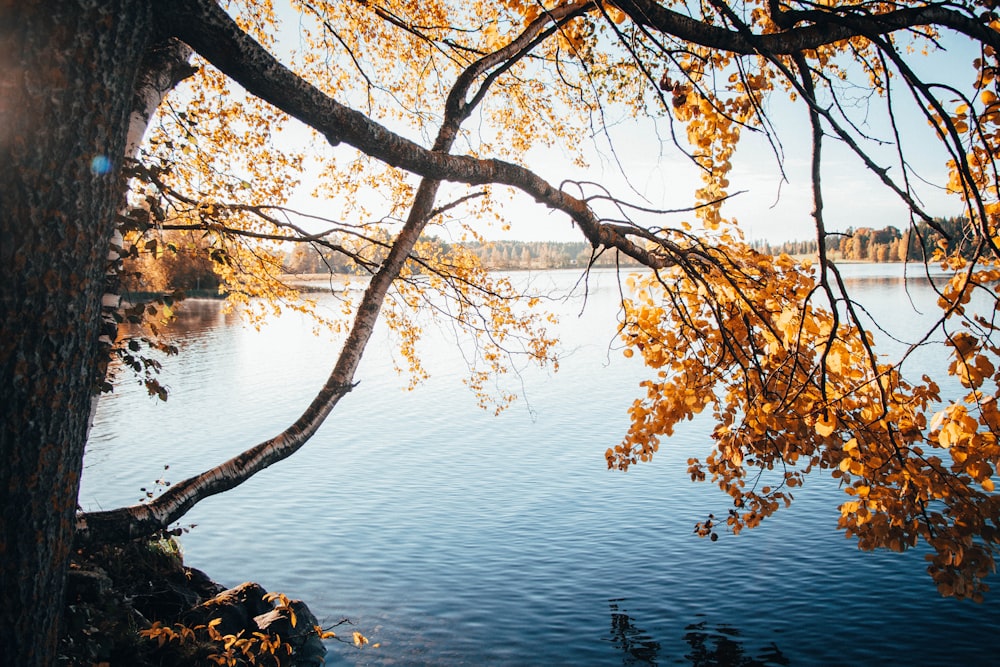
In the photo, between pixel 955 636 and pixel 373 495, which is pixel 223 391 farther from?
pixel 955 636

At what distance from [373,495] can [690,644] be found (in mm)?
9233

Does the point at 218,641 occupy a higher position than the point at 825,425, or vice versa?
the point at 825,425

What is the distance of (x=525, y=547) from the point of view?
13648 mm

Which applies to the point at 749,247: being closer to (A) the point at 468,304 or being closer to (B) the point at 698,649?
(A) the point at 468,304

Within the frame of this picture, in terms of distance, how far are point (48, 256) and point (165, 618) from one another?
7793 mm

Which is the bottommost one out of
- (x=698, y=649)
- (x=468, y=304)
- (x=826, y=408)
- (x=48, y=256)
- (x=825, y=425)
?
(x=698, y=649)

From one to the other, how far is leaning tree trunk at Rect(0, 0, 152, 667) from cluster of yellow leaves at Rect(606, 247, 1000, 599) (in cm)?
242

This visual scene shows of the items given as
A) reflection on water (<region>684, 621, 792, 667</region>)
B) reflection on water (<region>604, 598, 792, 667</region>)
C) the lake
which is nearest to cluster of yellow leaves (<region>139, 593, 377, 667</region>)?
the lake

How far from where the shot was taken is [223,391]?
28.0 meters

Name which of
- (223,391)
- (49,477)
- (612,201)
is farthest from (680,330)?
(223,391)

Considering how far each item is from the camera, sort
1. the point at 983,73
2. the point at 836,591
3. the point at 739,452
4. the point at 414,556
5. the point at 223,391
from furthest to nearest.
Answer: the point at 223,391
the point at 414,556
the point at 836,591
the point at 739,452
the point at 983,73

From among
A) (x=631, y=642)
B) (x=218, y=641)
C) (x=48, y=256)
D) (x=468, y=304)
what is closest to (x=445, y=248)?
(x=468, y=304)

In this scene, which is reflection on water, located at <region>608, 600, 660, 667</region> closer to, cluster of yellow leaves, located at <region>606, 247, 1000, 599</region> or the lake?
the lake

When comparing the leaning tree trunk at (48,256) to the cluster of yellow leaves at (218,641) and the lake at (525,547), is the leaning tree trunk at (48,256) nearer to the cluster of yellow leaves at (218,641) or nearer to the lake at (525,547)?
the lake at (525,547)
